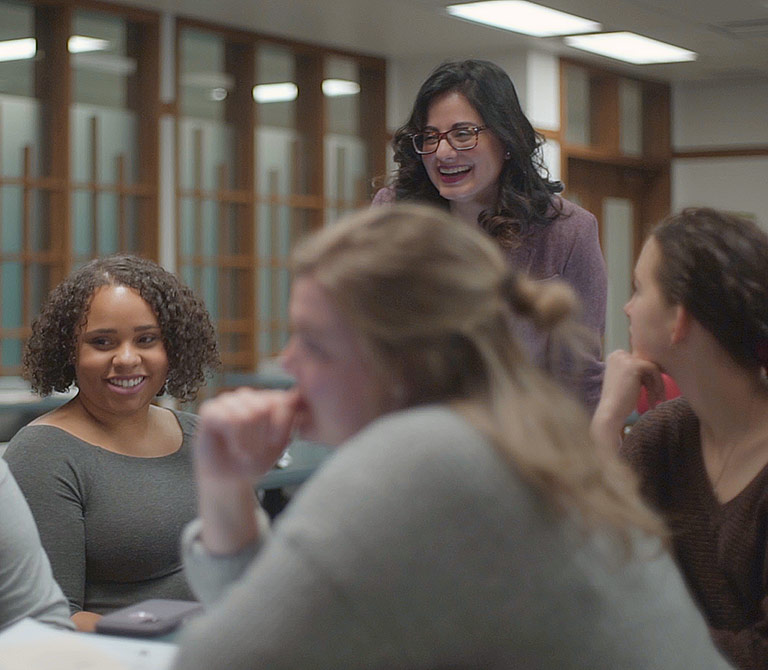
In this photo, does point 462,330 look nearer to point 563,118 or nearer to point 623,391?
point 623,391

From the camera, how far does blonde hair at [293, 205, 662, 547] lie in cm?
96

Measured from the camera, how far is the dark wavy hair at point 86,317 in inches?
85.9

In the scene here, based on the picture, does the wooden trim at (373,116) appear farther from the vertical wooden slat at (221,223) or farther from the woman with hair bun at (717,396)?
the woman with hair bun at (717,396)

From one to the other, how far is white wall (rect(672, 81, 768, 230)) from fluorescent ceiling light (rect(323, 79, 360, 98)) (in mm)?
2615

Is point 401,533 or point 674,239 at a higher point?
point 674,239

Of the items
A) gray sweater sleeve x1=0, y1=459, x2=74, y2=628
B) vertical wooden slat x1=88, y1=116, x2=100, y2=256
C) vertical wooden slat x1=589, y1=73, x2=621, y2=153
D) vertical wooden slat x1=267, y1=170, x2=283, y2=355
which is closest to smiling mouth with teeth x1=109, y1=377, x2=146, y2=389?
gray sweater sleeve x1=0, y1=459, x2=74, y2=628

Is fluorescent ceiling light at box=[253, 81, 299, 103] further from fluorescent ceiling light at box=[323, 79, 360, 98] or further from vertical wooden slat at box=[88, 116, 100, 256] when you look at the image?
vertical wooden slat at box=[88, 116, 100, 256]

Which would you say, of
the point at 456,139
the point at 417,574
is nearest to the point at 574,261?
the point at 456,139

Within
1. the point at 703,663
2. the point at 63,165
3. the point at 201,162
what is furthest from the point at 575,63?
the point at 703,663

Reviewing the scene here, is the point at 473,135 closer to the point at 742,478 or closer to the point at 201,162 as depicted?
the point at 742,478

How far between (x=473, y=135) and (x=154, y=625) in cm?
144

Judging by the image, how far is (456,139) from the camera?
2.53m

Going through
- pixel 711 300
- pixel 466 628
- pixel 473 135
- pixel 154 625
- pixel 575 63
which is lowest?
pixel 154 625

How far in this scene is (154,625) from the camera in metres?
1.40
